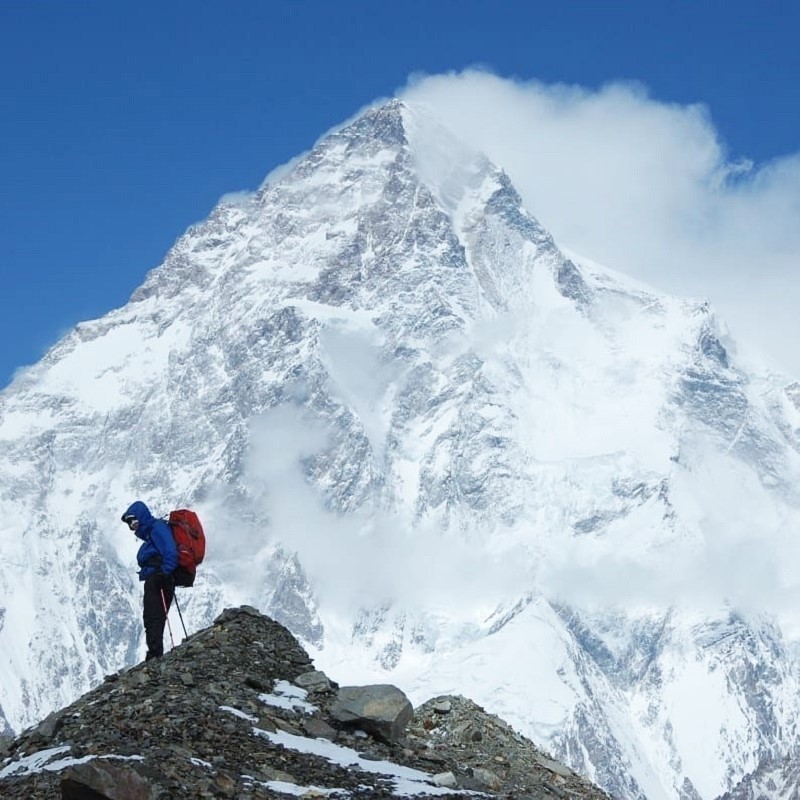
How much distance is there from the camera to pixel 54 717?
77.4ft

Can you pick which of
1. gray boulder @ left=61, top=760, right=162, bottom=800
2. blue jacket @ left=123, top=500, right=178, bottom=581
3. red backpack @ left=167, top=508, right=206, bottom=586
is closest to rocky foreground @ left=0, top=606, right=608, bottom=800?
gray boulder @ left=61, top=760, right=162, bottom=800

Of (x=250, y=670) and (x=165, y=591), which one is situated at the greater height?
(x=165, y=591)

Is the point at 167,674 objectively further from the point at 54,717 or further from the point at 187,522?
the point at 187,522

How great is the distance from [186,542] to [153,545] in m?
0.59

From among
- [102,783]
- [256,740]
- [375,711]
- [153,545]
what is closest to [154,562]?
[153,545]

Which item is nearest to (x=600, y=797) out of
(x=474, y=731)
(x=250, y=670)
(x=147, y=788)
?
(x=474, y=731)

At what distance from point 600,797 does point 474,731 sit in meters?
2.32

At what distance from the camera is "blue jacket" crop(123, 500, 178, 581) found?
27.7 m

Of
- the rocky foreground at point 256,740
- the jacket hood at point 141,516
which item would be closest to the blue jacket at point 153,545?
the jacket hood at point 141,516

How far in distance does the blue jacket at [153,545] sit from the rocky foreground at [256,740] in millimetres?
1385

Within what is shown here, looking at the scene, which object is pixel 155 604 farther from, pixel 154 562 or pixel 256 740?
pixel 256 740

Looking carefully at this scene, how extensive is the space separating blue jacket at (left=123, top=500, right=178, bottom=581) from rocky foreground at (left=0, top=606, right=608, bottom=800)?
138cm

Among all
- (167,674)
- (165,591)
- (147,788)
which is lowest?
(147,788)

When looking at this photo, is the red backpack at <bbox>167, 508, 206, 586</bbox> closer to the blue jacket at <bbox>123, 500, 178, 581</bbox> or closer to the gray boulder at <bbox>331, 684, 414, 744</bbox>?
the blue jacket at <bbox>123, 500, 178, 581</bbox>
